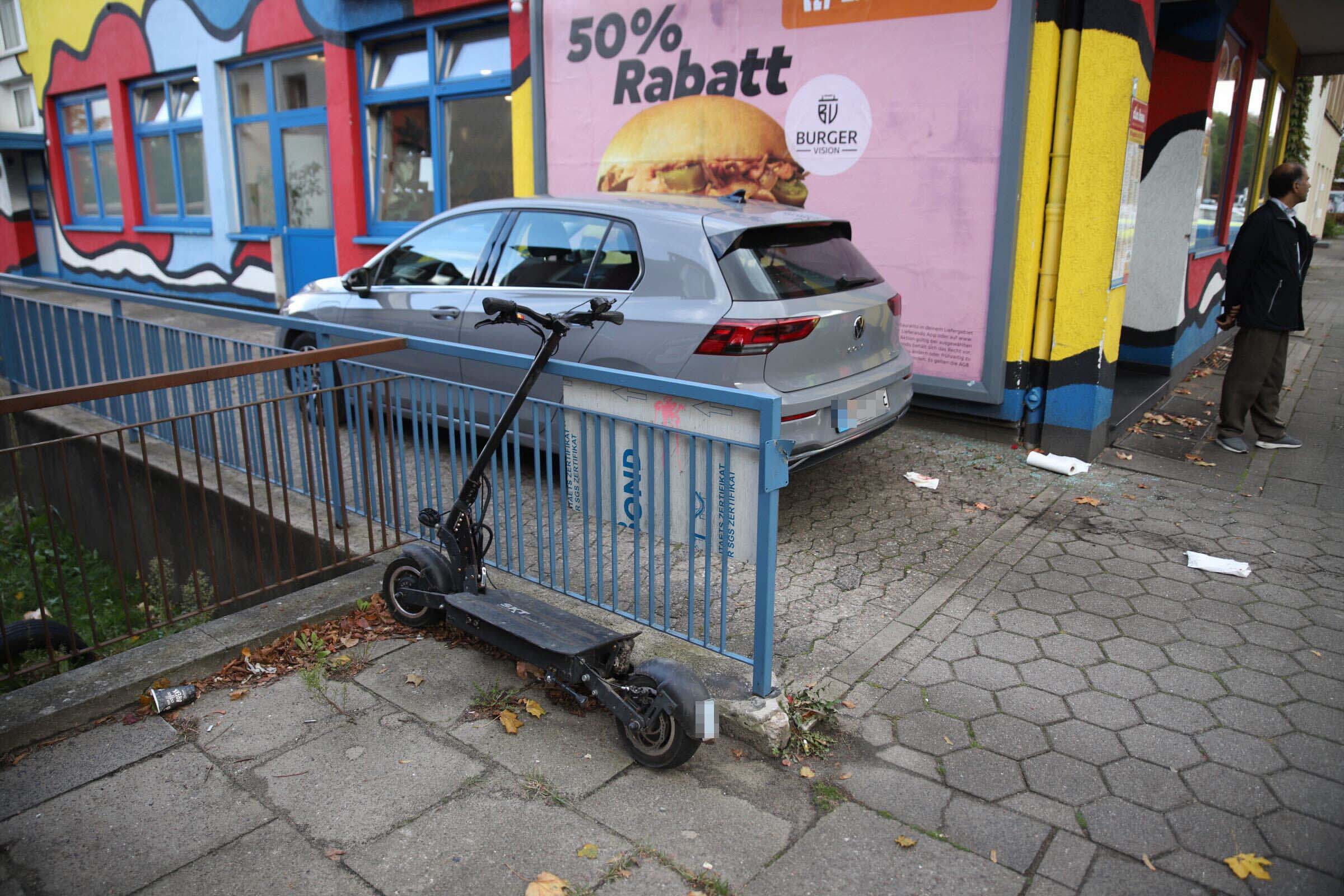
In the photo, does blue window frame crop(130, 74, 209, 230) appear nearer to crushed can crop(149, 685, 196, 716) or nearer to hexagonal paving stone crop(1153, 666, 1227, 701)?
crushed can crop(149, 685, 196, 716)

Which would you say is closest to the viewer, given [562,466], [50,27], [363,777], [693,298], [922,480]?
[363,777]

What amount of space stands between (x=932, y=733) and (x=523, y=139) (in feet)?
26.8

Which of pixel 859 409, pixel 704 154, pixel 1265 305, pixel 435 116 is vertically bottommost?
pixel 859 409

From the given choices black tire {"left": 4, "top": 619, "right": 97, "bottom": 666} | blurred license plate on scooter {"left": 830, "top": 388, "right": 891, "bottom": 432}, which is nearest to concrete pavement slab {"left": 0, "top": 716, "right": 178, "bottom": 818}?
black tire {"left": 4, "top": 619, "right": 97, "bottom": 666}

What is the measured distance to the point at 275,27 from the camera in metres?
12.7

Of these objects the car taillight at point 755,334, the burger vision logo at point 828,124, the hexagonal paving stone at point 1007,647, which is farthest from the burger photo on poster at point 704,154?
the hexagonal paving stone at point 1007,647

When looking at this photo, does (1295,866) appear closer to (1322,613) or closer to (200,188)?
(1322,613)

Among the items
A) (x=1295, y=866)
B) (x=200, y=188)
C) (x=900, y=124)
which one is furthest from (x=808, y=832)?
(x=200, y=188)

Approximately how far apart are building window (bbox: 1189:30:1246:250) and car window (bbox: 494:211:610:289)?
5.99m

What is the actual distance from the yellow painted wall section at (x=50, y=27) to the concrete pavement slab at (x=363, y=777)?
52.8 ft

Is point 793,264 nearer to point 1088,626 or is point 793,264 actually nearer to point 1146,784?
point 1088,626

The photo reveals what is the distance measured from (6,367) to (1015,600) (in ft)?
27.4

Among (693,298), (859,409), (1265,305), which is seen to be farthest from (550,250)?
(1265,305)

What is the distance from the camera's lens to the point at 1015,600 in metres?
4.45
